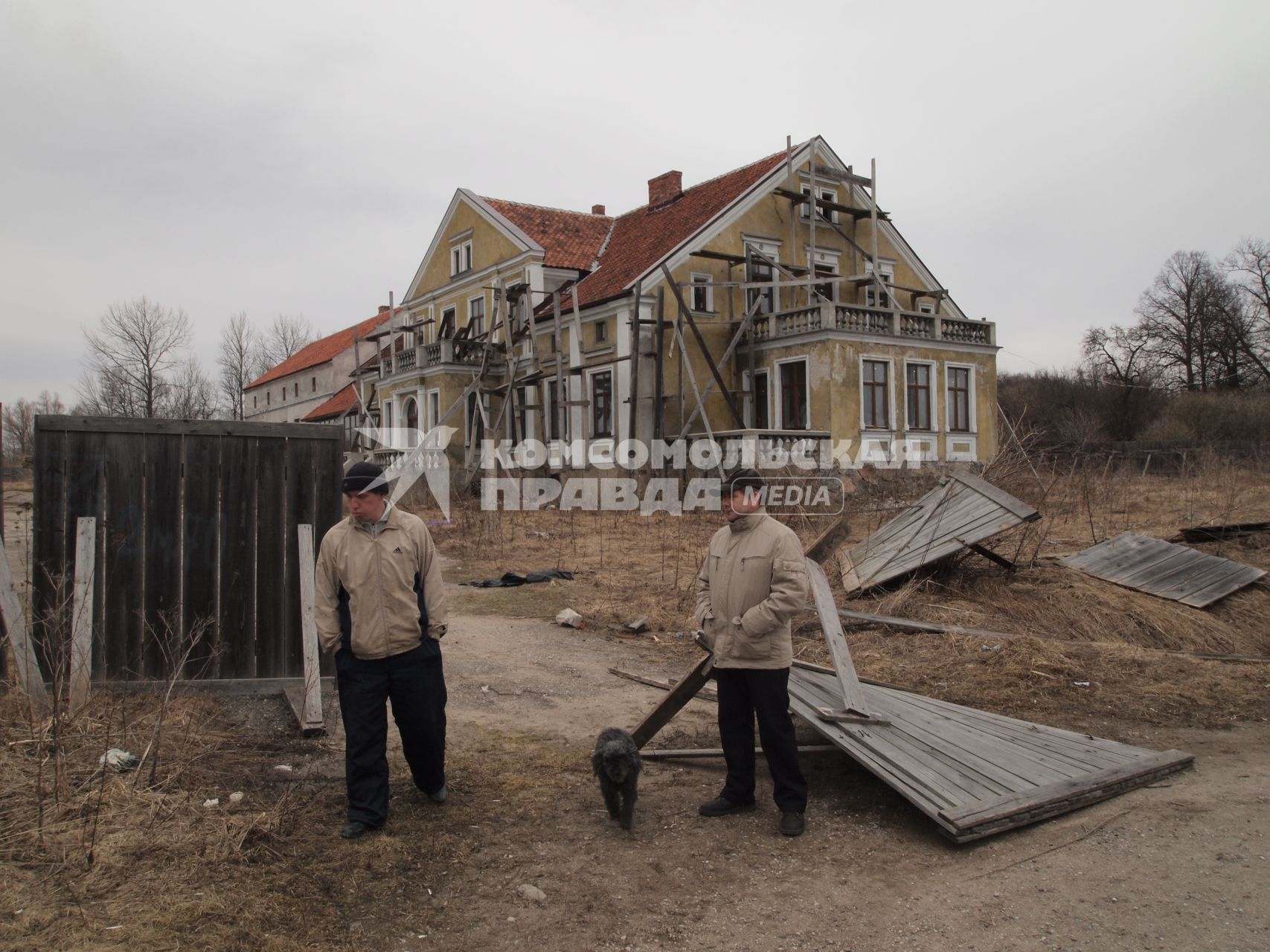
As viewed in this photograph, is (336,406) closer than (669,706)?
No

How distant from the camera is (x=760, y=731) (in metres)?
5.01

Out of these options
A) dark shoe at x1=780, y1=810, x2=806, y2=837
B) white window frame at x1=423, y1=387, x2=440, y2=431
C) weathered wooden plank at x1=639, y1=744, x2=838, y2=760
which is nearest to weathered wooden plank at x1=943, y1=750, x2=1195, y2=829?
dark shoe at x1=780, y1=810, x2=806, y2=837

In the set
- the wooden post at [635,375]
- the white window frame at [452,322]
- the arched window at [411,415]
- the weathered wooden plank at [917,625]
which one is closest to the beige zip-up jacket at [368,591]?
the weathered wooden plank at [917,625]

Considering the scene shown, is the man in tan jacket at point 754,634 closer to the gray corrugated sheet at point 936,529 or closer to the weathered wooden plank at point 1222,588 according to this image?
the gray corrugated sheet at point 936,529

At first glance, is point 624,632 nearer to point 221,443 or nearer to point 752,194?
point 221,443

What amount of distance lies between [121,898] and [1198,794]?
533cm

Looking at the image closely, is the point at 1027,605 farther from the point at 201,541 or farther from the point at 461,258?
the point at 461,258

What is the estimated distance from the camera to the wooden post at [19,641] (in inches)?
222

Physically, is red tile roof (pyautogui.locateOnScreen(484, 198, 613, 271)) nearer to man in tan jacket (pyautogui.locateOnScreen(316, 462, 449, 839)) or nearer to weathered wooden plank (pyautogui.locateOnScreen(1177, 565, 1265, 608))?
weathered wooden plank (pyautogui.locateOnScreen(1177, 565, 1265, 608))

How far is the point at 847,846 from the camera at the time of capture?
477 cm

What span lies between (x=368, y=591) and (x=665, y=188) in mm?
30286

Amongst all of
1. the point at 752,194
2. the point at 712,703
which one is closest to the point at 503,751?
the point at 712,703

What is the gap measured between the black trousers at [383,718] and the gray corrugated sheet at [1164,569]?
8.91 m

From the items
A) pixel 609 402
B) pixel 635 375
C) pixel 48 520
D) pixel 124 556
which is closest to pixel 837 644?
pixel 124 556
